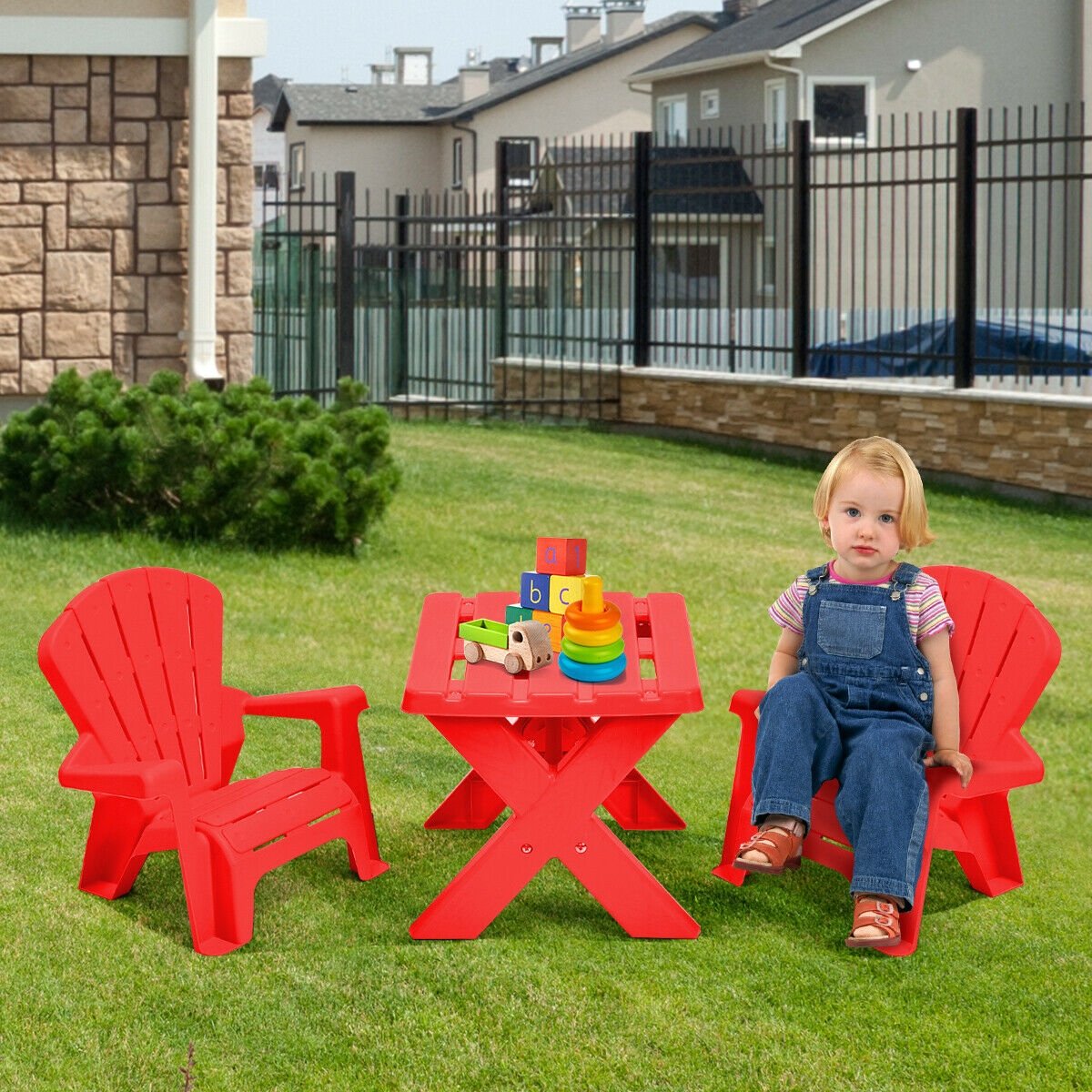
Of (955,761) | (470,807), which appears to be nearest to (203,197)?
(470,807)

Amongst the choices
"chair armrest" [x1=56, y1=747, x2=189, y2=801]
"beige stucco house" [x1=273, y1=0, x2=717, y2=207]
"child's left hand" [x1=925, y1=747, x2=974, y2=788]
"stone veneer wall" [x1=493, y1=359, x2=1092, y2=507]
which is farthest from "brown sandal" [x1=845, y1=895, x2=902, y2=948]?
"beige stucco house" [x1=273, y1=0, x2=717, y2=207]

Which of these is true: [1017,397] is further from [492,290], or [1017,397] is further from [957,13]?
[957,13]

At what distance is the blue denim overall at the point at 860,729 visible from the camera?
149 inches

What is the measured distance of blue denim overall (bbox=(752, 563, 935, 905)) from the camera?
3.78 meters

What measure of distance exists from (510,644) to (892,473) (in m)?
1.02

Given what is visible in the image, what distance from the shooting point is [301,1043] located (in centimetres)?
329

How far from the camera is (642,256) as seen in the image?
1579cm

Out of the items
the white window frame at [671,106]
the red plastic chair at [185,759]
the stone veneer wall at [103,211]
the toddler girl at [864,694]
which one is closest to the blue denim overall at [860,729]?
the toddler girl at [864,694]

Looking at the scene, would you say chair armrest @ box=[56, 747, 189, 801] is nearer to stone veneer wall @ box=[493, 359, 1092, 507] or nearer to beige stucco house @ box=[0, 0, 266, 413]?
beige stucco house @ box=[0, 0, 266, 413]

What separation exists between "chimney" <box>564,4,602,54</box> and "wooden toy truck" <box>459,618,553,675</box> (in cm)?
4676

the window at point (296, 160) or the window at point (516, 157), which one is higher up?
the window at point (296, 160)

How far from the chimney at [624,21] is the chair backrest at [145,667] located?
42.5 m

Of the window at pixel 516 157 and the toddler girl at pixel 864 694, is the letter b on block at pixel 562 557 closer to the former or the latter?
the toddler girl at pixel 864 694

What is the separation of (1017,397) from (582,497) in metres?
3.42
